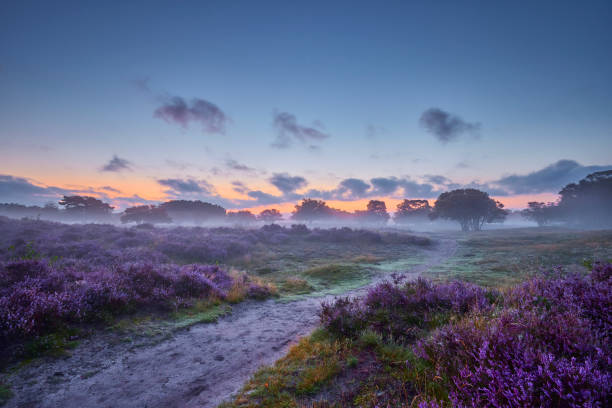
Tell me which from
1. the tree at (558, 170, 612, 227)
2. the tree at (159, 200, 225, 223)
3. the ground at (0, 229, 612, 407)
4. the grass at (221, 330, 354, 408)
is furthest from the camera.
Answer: the tree at (159, 200, 225, 223)

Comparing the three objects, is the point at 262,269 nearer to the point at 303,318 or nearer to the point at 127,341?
the point at 303,318

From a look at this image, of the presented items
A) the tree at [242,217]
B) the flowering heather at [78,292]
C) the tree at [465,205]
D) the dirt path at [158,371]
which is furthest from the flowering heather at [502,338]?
the tree at [242,217]

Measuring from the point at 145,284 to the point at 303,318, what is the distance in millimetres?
5967

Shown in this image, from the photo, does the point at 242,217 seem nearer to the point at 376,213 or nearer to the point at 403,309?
the point at 376,213

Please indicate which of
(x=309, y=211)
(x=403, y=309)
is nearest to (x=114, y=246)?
(x=403, y=309)

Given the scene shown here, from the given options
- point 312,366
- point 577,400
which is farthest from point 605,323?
point 312,366

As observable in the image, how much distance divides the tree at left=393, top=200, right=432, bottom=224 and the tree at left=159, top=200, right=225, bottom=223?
80.6 metres

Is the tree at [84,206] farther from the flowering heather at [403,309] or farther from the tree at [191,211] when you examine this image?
the flowering heather at [403,309]

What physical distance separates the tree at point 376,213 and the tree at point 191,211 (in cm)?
6784

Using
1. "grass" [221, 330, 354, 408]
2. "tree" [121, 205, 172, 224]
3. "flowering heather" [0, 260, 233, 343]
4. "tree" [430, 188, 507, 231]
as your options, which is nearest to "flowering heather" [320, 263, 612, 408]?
"grass" [221, 330, 354, 408]

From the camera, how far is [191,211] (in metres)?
92.8

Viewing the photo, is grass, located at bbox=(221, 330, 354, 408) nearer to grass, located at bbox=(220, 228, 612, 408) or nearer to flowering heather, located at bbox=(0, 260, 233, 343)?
grass, located at bbox=(220, 228, 612, 408)

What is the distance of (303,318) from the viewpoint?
28.5 ft

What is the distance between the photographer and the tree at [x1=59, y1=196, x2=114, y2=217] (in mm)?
72650
